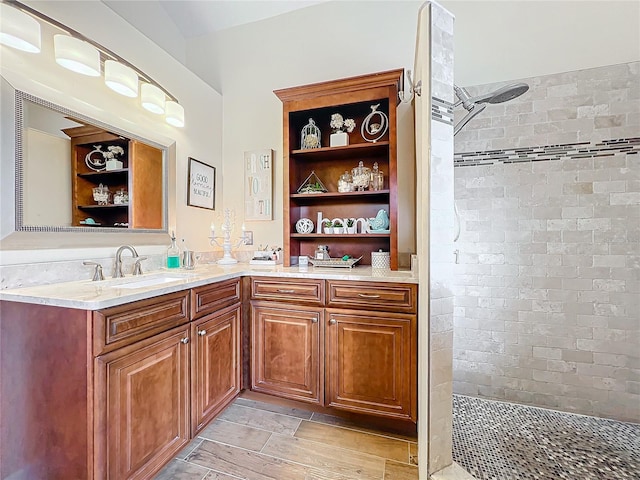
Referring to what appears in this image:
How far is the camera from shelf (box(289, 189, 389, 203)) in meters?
2.09

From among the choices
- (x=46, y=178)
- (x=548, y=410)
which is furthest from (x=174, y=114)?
(x=548, y=410)

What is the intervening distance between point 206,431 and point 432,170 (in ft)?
6.46

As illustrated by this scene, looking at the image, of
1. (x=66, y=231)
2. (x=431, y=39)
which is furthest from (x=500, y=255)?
(x=66, y=231)

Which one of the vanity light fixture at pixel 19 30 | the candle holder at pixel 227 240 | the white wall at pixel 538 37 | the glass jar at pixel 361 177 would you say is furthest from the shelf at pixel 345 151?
the vanity light fixture at pixel 19 30

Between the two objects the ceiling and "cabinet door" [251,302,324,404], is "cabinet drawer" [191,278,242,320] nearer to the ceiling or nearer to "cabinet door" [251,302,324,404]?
"cabinet door" [251,302,324,404]

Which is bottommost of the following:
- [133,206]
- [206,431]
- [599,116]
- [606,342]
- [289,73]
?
[206,431]

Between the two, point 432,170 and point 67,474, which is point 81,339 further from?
point 432,170

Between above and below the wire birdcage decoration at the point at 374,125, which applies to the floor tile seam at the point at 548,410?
below

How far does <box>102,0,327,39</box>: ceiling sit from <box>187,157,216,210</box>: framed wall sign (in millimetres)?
1097

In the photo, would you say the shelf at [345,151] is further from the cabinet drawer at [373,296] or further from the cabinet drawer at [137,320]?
the cabinet drawer at [137,320]

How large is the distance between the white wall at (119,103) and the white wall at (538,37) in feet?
7.01

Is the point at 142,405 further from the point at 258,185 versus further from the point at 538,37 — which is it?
the point at 538,37

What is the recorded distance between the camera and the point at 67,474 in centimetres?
109

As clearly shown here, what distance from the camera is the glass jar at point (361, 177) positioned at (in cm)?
220
